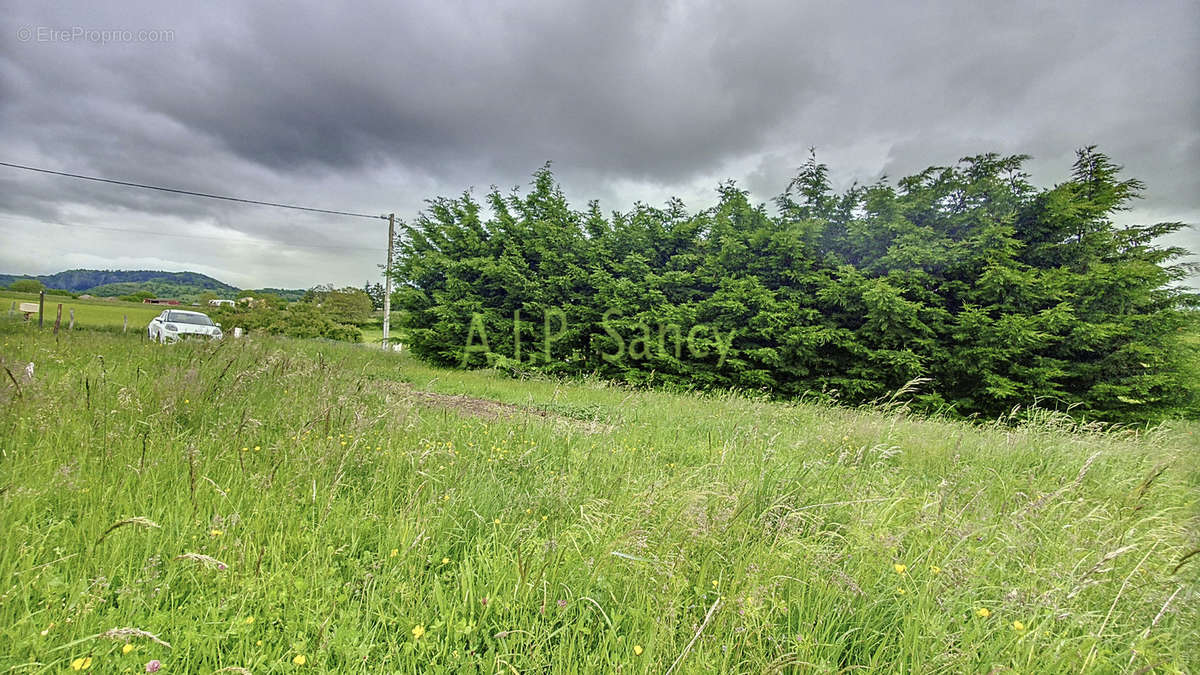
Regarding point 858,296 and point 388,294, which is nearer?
point 858,296

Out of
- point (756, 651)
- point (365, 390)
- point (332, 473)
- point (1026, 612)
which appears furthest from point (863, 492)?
point (365, 390)

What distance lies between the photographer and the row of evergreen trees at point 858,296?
8.13 meters

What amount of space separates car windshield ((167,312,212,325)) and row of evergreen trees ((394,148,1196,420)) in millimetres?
12622

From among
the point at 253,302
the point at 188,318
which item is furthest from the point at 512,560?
the point at 253,302

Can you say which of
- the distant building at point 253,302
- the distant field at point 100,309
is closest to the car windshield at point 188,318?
the distant field at point 100,309

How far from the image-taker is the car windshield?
56.1 ft

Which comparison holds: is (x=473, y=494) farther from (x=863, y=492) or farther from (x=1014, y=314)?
(x=1014, y=314)

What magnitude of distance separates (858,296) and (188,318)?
80.6ft

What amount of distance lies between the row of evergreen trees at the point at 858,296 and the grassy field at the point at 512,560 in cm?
625

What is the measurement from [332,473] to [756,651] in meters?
2.42

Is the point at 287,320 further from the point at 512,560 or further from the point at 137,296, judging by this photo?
the point at 512,560

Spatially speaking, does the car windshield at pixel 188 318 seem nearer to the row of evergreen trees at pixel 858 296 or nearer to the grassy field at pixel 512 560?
the row of evergreen trees at pixel 858 296

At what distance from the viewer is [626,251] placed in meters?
11.2

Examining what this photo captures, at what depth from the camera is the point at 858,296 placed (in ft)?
29.9
